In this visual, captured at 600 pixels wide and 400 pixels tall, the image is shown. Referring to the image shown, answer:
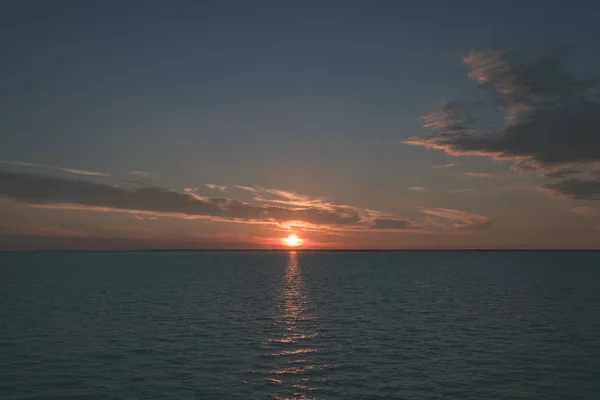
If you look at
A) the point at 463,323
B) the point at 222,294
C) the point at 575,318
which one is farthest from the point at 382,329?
the point at 222,294

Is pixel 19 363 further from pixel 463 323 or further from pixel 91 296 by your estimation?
pixel 91 296

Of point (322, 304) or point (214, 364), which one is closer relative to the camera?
point (214, 364)

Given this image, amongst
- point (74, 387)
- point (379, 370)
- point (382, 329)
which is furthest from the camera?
point (382, 329)

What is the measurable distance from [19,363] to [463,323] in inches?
1900

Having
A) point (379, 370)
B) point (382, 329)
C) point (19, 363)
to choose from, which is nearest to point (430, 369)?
point (379, 370)

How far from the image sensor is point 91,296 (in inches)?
3442

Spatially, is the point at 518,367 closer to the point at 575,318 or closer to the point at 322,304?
the point at 575,318

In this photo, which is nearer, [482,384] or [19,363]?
[482,384]

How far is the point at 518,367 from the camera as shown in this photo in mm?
36844

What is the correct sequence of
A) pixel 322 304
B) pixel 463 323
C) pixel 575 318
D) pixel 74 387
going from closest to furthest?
pixel 74 387 → pixel 463 323 → pixel 575 318 → pixel 322 304

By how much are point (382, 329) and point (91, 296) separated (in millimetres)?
60809


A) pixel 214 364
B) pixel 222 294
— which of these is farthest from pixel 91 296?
pixel 214 364

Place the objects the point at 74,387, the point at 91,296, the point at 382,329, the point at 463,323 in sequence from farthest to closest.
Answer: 1. the point at 91,296
2. the point at 463,323
3. the point at 382,329
4. the point at 74,387

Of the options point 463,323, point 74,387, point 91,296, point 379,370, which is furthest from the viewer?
point 91,296
